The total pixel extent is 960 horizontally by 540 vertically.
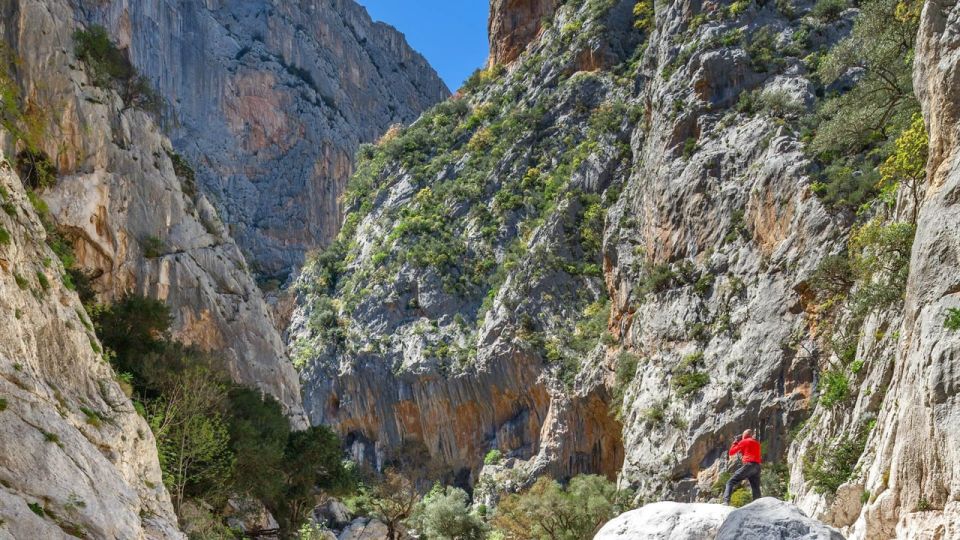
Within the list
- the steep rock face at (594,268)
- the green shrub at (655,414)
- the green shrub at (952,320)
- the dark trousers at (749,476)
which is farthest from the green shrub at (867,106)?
the dark trousers at (749,476)

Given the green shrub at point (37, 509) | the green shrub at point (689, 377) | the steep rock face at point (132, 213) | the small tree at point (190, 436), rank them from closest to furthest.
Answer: the green shrub at point (37, 509) < the small tree at point (190, 436) < the steep rock face at point (132, 213) < the green shrub at point (689, 377)

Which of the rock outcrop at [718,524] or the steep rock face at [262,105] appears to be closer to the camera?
the rock outcrop at [718,524]

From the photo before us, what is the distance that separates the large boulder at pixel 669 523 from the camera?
Answer: 12625 millimetres

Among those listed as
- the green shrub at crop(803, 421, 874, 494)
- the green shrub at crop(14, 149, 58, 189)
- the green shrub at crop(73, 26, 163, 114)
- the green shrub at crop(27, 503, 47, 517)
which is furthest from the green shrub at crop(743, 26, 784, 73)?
the green shrub at crop(27, 503, 47, 517)

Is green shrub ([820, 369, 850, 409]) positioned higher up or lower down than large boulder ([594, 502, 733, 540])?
higher up

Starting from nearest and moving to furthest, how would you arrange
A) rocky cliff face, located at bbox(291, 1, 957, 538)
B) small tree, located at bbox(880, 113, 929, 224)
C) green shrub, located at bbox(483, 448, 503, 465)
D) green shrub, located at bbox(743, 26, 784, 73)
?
rocky cliff face, located at bbox(291, 1, 957, 538) < small tree, located at bbox(880, 113, 929, 224) < green shrub, located at bbox(743, 26, 784, 73) < green shrub, located at bbox(483, 448, 503, 465)

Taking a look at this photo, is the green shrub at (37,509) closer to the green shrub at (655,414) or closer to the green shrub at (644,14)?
the green shrub at (655,414)

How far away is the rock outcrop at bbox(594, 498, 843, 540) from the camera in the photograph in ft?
37.8

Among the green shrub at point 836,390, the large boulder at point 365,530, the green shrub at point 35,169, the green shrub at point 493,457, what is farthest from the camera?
the green shrub at point 493,457

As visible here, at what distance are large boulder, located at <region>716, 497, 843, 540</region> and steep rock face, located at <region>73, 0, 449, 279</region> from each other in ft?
250

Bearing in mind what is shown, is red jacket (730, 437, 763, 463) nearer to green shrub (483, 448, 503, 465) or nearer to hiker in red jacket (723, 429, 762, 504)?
hiker in red jacket (723, 429, 762, 504)

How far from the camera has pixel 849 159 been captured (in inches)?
1398

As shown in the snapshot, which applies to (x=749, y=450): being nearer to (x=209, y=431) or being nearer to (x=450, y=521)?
(x=209, y=431)

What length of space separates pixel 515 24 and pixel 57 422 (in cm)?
6929
